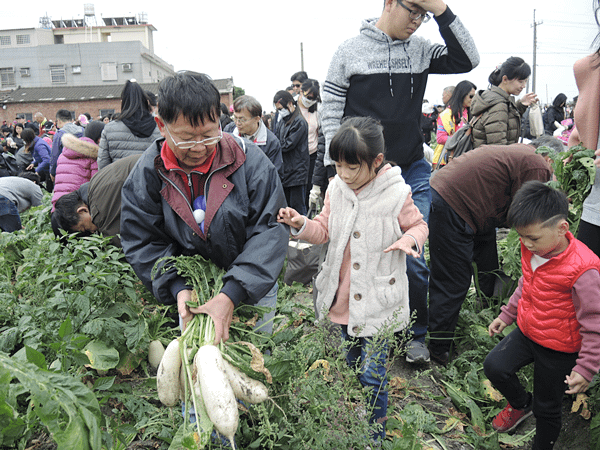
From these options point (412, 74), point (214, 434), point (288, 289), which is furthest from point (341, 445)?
point (288, 289)

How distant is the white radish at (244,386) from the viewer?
63.9 inches

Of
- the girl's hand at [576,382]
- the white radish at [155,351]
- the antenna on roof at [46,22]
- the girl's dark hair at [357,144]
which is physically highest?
the antenna on roof at [46,22]

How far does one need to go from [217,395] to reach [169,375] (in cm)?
24

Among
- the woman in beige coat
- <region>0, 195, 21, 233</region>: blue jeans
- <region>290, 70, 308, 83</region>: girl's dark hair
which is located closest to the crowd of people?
the woman in beige coat

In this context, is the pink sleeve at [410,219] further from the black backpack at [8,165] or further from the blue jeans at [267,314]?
the black backpack at [8,165]

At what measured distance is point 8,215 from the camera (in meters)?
5.46

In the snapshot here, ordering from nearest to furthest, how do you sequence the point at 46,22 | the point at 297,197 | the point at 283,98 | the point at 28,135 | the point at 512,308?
the point at 512,308 → the point at 283,98 → the point at 297,197 → the point at 28,135 → the point at 46,22

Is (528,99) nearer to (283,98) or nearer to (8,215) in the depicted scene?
(283,98)

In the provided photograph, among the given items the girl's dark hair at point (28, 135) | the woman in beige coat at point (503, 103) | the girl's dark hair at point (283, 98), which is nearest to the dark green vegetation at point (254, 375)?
the woman in beige coat at point (503, 103)

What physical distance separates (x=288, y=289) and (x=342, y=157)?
8.37ft

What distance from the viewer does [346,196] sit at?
2293mm

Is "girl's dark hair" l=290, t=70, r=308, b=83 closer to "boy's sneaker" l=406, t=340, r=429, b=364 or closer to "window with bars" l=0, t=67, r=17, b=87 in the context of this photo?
"boy's sneaker" l=406, t=340, r=429, b=364

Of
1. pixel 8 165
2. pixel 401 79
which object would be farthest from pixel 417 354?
pixel 8 165

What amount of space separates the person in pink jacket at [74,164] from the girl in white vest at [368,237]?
3216 millimetres
